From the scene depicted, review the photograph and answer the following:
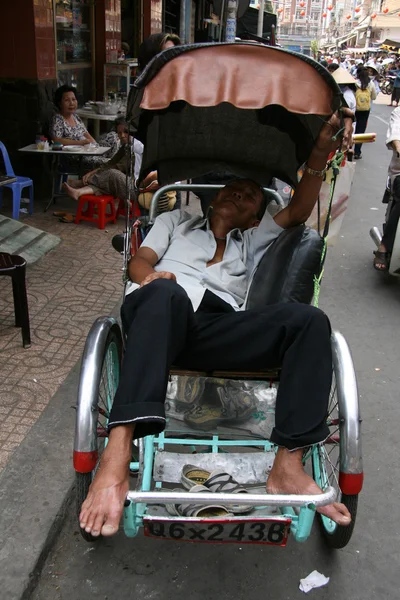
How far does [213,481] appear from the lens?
2.12 m

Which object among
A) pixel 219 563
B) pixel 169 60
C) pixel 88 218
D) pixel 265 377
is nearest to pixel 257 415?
pixel 265 377

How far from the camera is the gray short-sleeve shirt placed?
2.75m

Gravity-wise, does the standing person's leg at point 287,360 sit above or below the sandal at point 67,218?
above

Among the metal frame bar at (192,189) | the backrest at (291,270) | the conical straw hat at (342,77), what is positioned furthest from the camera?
the conical straw hat at (342,77)

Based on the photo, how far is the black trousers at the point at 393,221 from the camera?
520 cm

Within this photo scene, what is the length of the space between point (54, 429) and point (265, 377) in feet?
4.12

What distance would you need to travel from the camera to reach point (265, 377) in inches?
93.6

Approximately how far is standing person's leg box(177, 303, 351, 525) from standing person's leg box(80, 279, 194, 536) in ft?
0.49

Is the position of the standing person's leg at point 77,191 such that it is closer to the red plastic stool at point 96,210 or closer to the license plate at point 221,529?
the red plastic stool at point 96,210

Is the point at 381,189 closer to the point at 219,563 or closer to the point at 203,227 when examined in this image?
the point at 203,227

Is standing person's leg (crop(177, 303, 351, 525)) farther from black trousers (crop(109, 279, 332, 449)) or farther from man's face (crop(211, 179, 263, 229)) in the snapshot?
man's face (crop(211, 179, 263, 229))

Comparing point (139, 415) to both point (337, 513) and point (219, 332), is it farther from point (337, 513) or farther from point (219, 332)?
point (337, 513)

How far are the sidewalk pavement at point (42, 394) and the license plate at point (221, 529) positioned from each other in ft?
2.07

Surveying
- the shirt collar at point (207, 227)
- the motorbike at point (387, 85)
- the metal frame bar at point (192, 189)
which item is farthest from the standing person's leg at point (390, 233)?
the motorbike at point (387, 85)
